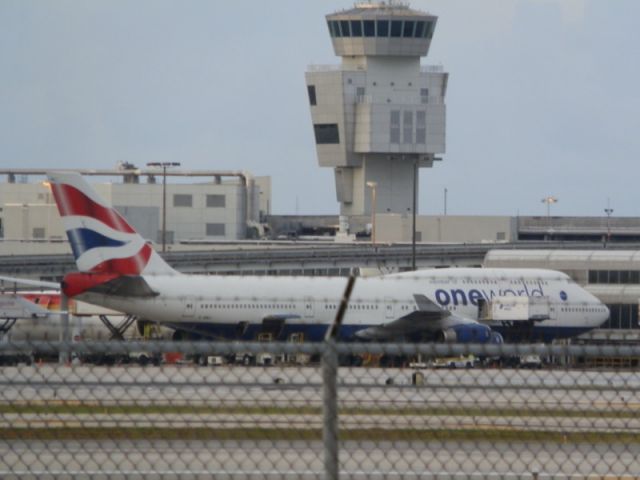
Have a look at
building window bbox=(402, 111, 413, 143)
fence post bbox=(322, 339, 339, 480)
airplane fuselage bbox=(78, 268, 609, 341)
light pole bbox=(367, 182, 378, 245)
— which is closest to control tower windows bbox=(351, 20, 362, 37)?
building window bbox=(402, 111, 413, 143)

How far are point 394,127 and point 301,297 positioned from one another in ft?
296

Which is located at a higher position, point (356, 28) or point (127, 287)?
point (356, 28)

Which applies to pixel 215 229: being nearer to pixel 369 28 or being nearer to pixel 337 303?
pixel 369 28

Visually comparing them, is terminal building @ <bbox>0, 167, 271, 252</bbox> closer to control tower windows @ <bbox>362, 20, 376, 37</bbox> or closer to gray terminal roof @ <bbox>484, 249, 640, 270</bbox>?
control tower windows @ <bbox>362, 20, 376, 37</bbox>

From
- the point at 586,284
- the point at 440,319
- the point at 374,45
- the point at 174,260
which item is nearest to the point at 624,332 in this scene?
the point at 586,284

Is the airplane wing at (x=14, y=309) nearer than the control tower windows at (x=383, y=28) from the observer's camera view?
Yes

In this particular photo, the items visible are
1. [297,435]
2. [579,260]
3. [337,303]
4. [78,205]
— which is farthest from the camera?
[579,260]

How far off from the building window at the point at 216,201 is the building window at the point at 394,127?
54.1 ft

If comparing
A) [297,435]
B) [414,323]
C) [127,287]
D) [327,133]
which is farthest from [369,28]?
[297,435]

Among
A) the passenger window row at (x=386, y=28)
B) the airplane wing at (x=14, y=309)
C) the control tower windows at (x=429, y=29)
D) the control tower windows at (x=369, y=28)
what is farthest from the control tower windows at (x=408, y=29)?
the airplane wing at (x=14, y=309)

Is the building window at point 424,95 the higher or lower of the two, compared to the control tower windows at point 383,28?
lower

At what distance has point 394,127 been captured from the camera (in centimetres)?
14375

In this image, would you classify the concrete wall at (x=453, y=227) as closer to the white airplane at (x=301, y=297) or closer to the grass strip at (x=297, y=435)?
the white airplane at (x=301, y=297)

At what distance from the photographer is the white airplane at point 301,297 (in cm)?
5356
